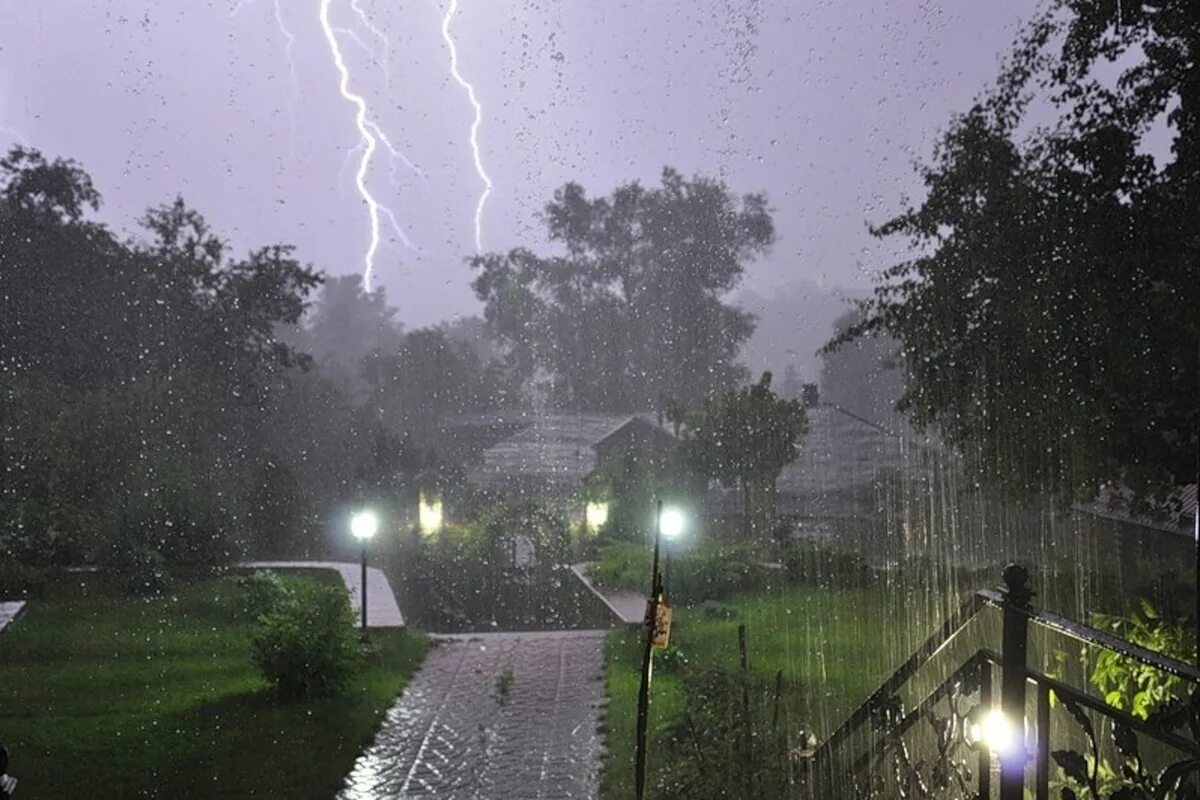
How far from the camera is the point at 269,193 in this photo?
20.6 m

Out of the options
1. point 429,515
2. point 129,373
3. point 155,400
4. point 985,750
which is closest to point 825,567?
point 429,515

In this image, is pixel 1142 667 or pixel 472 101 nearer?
pixel 1142 667

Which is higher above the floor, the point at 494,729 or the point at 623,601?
the point at 623,601

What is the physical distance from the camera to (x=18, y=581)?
13.6m

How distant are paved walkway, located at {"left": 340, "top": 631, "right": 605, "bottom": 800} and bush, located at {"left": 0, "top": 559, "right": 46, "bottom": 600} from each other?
580cm

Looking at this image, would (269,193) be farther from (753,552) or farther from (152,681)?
(152,681)

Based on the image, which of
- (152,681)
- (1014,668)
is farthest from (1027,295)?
(152,681)

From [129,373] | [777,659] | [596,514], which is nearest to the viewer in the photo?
[777,659]

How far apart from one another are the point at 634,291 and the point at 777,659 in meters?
12.9

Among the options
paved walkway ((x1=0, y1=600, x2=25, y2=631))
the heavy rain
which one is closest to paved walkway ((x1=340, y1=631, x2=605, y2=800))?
the heavy rain

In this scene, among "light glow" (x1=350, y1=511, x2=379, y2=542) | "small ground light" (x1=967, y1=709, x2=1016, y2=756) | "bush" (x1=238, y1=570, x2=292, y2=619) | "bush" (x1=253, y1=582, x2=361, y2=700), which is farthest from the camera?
"bush" (x1=238, y1=570, x2=292, y2=619)

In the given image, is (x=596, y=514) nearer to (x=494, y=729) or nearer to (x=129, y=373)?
(x=129, y=373)

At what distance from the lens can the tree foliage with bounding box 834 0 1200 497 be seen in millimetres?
7926

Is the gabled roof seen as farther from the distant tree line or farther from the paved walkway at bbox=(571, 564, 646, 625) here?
the paved walkway at bbox=(571, 564, 646, 625)
